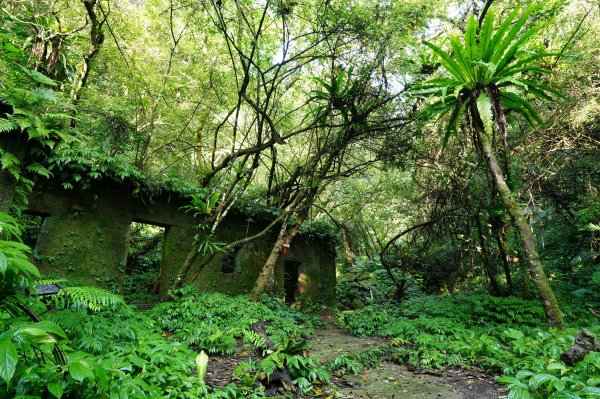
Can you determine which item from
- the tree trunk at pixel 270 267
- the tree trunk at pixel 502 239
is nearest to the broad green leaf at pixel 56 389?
the tree trunk at pixel 270 267

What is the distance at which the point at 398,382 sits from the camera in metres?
3.96

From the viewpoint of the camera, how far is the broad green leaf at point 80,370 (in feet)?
4.71

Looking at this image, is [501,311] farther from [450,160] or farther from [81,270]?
[81,270]

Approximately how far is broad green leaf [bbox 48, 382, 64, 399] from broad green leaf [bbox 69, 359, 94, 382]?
0.26 feet

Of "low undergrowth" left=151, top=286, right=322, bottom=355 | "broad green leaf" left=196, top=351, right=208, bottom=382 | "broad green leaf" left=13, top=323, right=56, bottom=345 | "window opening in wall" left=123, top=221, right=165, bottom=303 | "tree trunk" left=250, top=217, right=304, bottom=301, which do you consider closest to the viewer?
"broad green leaf" left=13, top=323, right=56, bottom=345

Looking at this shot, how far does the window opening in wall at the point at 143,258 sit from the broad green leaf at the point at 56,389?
26.1ft

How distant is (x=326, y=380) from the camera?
11.6ft

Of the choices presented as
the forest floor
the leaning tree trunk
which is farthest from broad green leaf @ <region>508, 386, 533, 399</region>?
the leaning tree trunk

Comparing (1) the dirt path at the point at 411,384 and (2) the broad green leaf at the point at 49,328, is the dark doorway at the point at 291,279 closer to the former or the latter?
(1) the dirt path at the point at 411,384

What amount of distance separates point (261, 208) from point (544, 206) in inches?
293

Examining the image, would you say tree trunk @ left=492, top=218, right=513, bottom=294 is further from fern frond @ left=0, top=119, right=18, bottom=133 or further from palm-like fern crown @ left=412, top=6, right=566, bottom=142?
fern frond @ left=0, top=119, right=18, bottom=133

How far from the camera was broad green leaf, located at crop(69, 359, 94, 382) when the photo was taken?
4.71 ft

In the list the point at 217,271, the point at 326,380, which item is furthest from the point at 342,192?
the point at 326,380

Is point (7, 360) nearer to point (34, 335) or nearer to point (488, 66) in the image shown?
point (34, 335)
